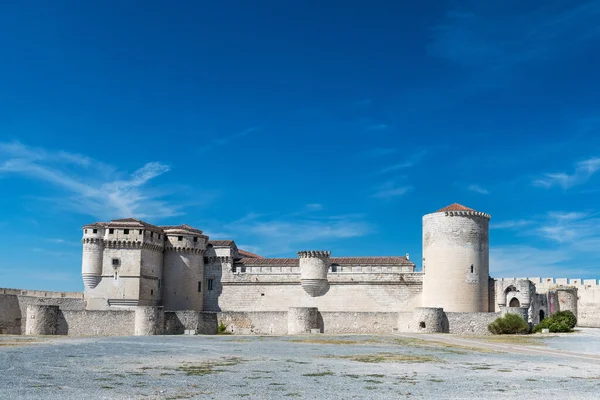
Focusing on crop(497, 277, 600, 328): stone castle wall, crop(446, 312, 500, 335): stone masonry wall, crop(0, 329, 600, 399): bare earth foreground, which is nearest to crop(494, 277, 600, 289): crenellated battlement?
crop(497, 277, 600, 328): stone castle wall

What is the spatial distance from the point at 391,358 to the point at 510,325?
19.1 meters

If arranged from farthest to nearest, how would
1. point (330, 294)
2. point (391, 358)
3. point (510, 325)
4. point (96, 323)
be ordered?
point (330, 294)
point (96, 323)
point (510, 325)
point (391, 358)

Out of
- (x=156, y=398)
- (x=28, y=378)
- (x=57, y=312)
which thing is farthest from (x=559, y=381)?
(x=57, y=312)

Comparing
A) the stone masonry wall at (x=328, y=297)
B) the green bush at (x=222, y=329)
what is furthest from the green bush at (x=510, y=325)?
the green bush at (x=222, y=329)

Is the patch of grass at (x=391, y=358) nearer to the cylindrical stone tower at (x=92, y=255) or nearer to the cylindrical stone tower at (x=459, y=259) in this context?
the cylindrical stone tower at (x=459, y=259)

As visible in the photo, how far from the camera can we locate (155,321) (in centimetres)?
3756

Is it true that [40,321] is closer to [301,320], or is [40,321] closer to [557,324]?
[301,320]

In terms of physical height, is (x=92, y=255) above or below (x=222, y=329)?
above

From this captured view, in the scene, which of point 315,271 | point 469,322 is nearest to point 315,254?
point 315,271

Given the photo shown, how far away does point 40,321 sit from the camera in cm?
3694

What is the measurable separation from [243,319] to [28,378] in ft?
85.5

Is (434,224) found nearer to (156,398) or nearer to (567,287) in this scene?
(567,287)

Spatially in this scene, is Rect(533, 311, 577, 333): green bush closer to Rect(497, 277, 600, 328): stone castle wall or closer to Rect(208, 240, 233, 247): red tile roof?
Rect(497, 277, 600, 328): stone castle wall

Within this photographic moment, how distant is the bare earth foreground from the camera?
1334 cm
